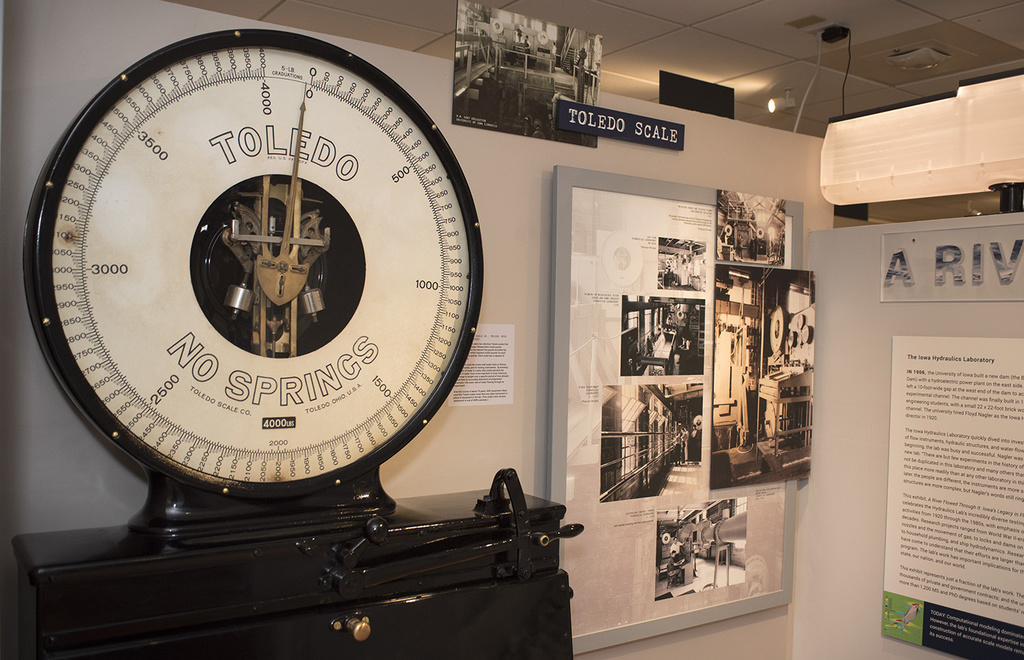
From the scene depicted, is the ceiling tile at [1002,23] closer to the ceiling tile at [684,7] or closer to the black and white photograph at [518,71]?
the ceiling tile at [684,7]

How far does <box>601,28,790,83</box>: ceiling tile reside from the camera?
3420mm

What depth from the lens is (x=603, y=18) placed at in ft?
10.5

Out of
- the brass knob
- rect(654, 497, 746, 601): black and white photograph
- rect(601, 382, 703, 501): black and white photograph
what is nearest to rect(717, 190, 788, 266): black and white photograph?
rect(601, 382, 703, 501): black and white photograph

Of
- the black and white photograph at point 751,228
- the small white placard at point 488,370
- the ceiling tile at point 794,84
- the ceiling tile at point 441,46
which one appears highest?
the ceiling tile at point 441,46

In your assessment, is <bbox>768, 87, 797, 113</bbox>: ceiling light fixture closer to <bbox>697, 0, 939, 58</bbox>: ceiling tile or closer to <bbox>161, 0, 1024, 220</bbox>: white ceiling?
<bbox>161, 0, 1024, 220</bbox>: white ceiling

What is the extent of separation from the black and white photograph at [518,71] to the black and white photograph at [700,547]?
798 millimetres

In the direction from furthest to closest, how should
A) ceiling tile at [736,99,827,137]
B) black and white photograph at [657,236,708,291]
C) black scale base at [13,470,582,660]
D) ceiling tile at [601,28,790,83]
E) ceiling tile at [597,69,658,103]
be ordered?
ceiling tile at [736,99,827,137] < ceiling tile at [597,69,658,103] < ceiling tile at [601,28,790,83] < black and white photograph at [657,236,708,291] < black scale base at [13,470,582,660]

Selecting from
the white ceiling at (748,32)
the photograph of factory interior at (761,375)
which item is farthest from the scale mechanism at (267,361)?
the white ceiling at (748,32)

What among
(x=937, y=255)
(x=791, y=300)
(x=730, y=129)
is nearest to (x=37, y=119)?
(x=730, y=129)

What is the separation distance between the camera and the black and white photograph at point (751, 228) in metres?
1.68

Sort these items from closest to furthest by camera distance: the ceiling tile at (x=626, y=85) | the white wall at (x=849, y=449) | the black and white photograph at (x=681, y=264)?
1. the black and white photograph at (x=681, y=264)
2. the white wall at (x=849, y=449)
3. the ceiling tile at (x=626, y=85)

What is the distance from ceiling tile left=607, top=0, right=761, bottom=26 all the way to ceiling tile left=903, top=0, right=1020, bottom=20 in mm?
583

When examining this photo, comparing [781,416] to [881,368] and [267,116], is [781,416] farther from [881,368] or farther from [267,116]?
[267,116]

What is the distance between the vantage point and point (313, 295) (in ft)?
3.48
